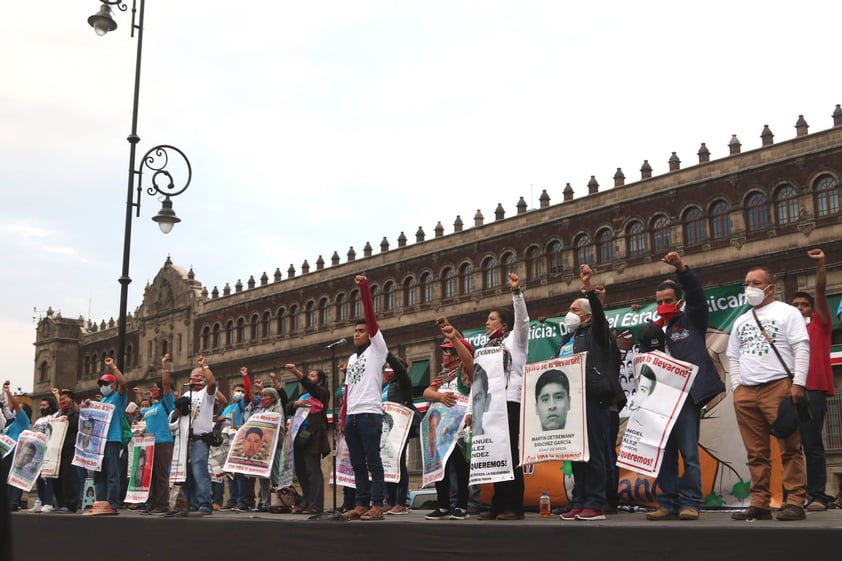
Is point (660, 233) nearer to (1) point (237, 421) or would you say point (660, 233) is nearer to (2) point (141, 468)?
(1) point (237, 421)

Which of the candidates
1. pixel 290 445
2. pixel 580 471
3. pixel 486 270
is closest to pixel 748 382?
pixel 580 471

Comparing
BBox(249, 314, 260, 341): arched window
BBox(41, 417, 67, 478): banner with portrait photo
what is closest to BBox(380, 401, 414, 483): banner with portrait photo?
BBox(41, 417, 67, 478): banner with portrait photo

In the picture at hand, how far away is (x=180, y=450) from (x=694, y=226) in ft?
92.3

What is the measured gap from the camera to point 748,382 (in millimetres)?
7145

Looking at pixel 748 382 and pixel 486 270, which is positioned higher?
Answer: pixel 486 270

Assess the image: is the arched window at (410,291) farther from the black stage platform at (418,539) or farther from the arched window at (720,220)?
the black stage platform at (418,539)

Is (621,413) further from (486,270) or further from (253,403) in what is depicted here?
(486,270)

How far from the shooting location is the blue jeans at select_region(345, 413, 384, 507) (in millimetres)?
8523

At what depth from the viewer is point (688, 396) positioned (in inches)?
291

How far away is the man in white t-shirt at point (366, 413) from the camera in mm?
8531

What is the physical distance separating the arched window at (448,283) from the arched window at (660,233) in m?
10.7

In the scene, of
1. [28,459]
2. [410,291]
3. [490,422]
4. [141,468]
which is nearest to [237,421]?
[141,468]

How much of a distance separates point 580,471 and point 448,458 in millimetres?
1732

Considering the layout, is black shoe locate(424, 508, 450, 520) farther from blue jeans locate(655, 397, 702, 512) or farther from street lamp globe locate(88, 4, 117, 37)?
street lamp globe locate(88, 4, 117, 37)
